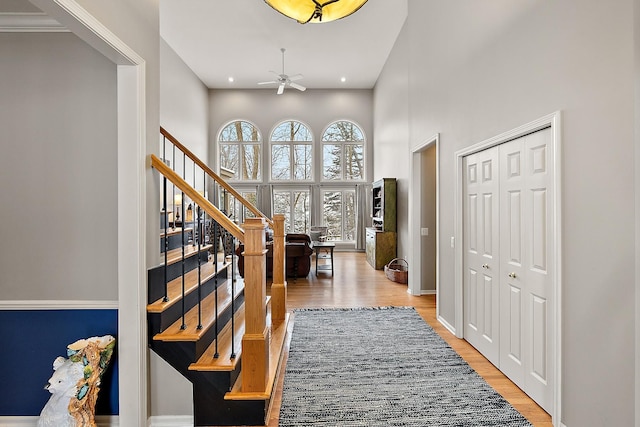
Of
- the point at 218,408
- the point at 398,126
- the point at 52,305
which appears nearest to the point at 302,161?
the point at 398,126

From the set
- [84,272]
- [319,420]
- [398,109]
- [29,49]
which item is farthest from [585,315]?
[398,109]

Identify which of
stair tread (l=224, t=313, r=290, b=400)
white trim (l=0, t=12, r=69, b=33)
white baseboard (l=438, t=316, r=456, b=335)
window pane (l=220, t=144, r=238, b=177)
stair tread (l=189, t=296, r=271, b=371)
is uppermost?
window pane (l=220, t=144, r=238, b=177)

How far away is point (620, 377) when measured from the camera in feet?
5.40

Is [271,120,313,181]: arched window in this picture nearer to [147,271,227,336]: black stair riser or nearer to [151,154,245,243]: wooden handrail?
[147,271,227,336]: black stair riser

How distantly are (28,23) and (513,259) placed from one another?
12.3 feet

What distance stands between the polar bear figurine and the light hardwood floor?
3.83ft

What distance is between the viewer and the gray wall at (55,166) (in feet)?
6.78

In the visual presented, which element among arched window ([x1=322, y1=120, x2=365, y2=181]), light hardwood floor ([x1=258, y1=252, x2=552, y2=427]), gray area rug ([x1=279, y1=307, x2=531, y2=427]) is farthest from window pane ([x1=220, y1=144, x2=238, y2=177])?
gray area rug ([x1=279, y1=307, x2=531, y2=427])

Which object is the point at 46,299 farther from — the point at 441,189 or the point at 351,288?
the point at 351,288

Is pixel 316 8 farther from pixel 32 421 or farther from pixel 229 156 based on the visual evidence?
pixel 229 156

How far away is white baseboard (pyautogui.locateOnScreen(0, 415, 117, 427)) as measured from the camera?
209cm

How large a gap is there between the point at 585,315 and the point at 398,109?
5554 millimetres

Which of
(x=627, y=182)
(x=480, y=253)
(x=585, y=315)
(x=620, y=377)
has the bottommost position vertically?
(x=620, y=377)

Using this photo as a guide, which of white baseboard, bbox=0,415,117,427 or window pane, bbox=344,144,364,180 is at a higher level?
window pane, bbox=344,144,364,180
